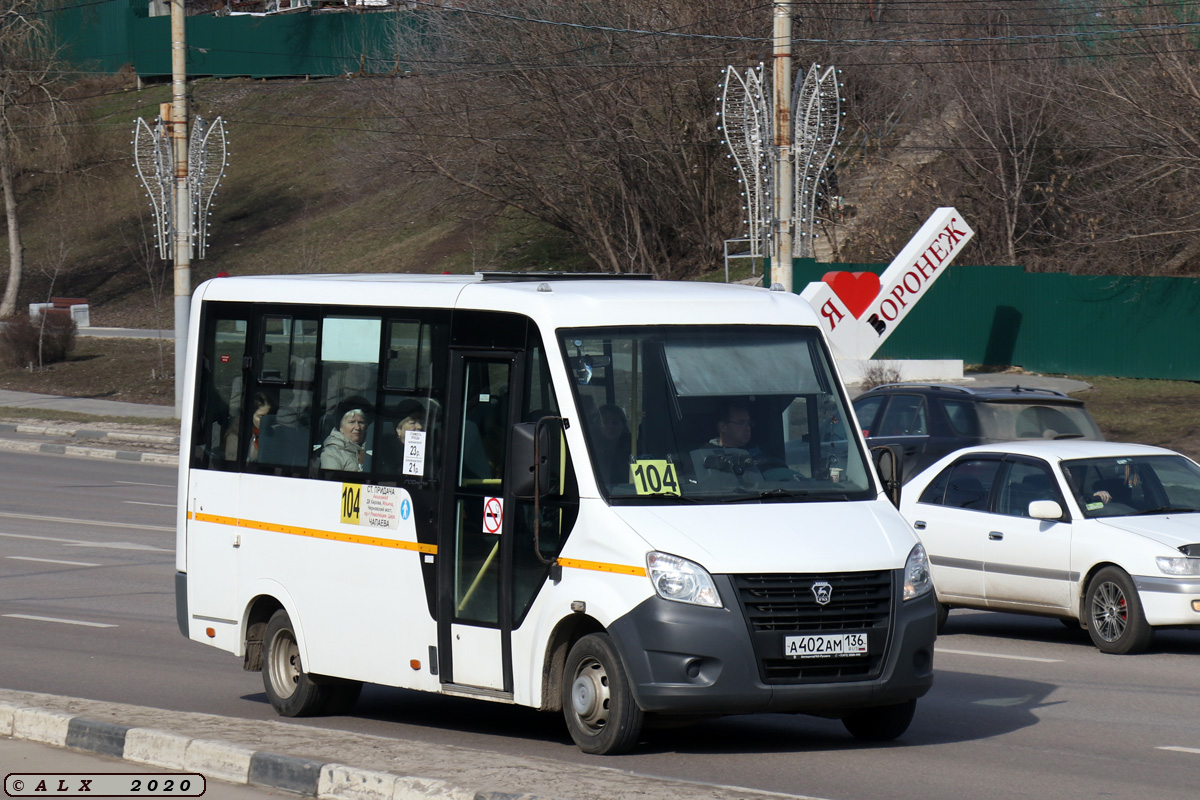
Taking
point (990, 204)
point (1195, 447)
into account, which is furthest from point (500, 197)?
point (1195, 447)

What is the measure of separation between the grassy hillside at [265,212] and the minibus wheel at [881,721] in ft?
140

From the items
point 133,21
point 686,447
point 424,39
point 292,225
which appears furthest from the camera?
point 133,21

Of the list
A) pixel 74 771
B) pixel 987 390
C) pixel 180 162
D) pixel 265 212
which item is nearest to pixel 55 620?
pixel 74 771

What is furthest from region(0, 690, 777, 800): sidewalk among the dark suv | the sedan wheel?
the dark suv

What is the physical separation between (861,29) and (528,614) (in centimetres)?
4263

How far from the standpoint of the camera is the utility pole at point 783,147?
23.4 metres

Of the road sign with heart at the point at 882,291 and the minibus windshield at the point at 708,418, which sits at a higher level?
the road sign with heart at the point at 882,291

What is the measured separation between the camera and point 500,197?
159 ft

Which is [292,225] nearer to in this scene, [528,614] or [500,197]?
[500,197]

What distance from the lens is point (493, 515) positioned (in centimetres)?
802

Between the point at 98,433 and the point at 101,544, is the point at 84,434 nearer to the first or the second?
the point at 98,433

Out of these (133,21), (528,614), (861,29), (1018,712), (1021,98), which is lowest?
(1018,712)

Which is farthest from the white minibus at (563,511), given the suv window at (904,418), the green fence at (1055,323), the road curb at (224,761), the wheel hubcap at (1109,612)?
the green fence at (1055,323)

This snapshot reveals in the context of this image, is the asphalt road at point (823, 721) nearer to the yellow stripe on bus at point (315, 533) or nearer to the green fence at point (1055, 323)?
the yellow stripe on bus at point (315, 533)
